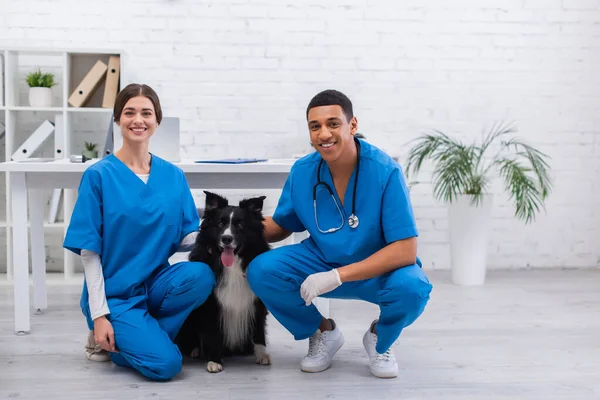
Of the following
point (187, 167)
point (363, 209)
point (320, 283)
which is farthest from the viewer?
point (187, 167)

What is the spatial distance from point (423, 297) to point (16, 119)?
2.99m

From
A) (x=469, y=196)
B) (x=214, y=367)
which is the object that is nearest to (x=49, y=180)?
(x=214, y=367)

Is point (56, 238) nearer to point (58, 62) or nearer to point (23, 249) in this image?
point (58, 62)

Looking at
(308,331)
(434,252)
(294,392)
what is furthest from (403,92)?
(294,392)

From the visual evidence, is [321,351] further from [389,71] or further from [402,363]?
[389,71]

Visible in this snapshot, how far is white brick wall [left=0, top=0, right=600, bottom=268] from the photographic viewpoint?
4.14 meters

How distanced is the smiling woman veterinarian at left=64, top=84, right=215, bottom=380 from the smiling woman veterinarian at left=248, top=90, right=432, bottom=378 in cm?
31

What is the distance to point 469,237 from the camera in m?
3.90

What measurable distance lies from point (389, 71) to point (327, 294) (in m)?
2.29

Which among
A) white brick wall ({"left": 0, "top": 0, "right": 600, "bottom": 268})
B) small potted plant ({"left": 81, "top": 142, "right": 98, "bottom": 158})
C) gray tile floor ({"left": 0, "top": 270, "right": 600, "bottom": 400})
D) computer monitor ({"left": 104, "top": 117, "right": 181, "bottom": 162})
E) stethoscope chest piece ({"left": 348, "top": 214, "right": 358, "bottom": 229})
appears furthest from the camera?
white brick wall ({"left": 0, "top": 0, "right": 600, "bottom": 268})

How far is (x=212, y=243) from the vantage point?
230 centimetres

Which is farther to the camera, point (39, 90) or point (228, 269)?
point (39, 90)

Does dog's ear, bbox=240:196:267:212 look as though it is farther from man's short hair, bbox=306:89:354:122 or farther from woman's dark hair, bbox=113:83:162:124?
woman's dark hair, bbox=113:83:162:124

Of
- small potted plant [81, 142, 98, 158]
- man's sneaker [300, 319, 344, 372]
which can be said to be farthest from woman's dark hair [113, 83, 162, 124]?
small potted plant [81, 142, 98, 158]
